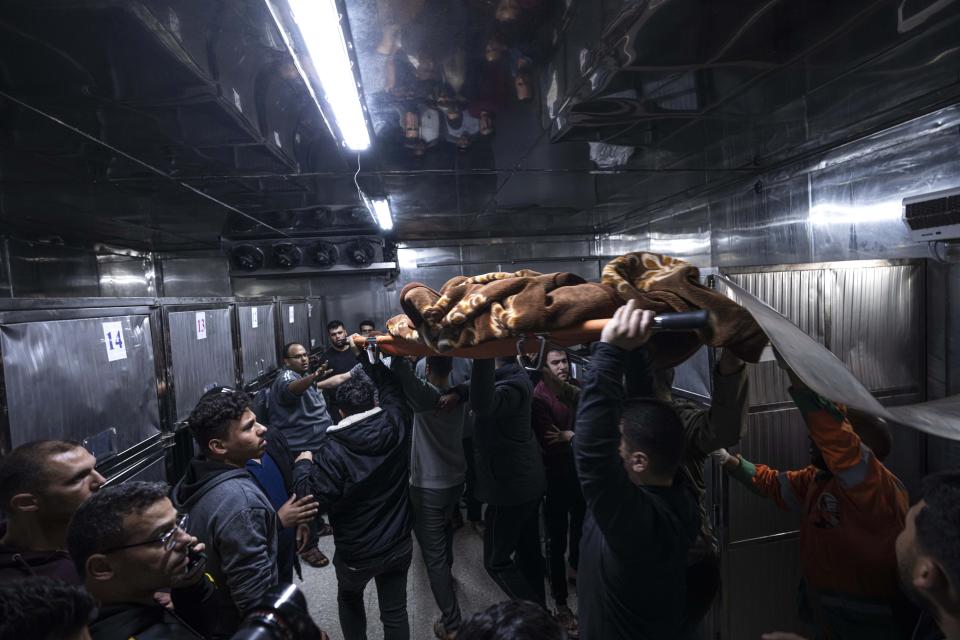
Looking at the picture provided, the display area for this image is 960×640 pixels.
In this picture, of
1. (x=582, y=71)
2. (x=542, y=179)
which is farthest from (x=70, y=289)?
(x=582, y=71)

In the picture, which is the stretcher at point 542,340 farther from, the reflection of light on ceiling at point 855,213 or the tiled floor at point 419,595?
the reflection of light on ceiling at point 855,213

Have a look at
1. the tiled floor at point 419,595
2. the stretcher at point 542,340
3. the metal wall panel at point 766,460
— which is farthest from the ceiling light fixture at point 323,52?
the tiled floor at point 419,595

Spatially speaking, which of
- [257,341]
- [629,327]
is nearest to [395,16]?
[629,327]

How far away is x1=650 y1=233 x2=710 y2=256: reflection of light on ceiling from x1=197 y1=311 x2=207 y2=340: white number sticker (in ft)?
14.4

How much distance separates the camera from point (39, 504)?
1.44 metres

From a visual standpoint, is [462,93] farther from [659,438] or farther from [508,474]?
[508,474]

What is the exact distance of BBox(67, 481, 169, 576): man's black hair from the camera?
1225mm

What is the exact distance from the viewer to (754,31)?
1719 millimetres

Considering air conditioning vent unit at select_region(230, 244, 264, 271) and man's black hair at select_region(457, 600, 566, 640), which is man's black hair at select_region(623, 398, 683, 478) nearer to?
man's black hair at select_region(457, 600, 566, 640)

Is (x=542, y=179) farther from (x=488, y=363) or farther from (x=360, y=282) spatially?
(x=360, y=282)

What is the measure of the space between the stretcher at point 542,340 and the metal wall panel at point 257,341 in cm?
228

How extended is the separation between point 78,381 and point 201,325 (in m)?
1.24

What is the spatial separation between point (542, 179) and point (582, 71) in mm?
2031

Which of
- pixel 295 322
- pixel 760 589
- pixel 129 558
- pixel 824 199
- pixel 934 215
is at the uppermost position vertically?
pixel 824 199
